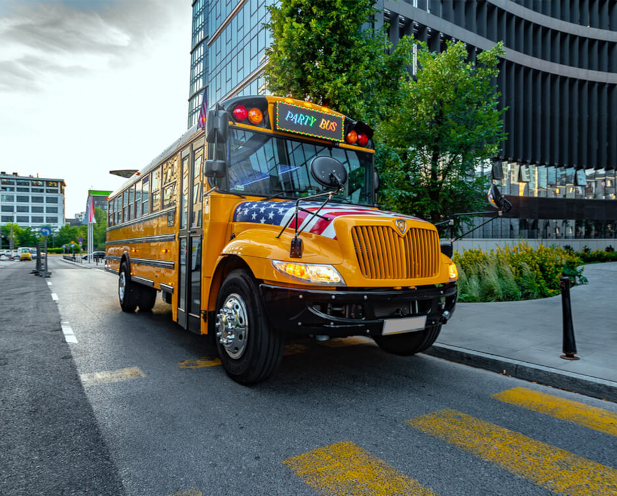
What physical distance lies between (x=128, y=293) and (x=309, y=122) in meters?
5.63

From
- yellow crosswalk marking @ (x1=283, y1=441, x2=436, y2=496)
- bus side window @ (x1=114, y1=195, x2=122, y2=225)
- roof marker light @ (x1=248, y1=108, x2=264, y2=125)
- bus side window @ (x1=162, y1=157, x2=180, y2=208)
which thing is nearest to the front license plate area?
yellow crosswalk marking @ (x1=283, y1=441, x2=436, y2=496)

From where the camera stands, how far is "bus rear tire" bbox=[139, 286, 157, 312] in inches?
345

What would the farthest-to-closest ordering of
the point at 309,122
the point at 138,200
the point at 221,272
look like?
the point at 138,200 → the point at 309,122 → the point at 221,272

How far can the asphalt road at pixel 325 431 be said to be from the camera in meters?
2.59

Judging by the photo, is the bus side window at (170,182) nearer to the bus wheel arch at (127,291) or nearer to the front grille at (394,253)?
the bus wheel arch at (127,291)

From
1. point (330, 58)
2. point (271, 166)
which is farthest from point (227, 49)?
point (271, 166)

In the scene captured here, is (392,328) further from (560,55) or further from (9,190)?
(9,190)

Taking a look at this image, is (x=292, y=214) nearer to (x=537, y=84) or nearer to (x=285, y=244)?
(x=285, y=244)

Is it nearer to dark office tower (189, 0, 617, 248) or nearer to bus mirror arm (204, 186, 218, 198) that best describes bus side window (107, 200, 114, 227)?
bus mirror arm (204, 186, 218, 198)

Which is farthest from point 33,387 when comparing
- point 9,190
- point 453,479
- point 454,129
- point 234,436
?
point 9,190

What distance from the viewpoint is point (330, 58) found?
412 inches

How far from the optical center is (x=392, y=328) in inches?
156

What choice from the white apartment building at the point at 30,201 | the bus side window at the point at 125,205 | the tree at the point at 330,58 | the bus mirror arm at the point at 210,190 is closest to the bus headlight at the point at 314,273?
the bus mirror arm at the point at 210,190

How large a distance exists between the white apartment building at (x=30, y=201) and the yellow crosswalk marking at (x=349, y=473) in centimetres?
16262
